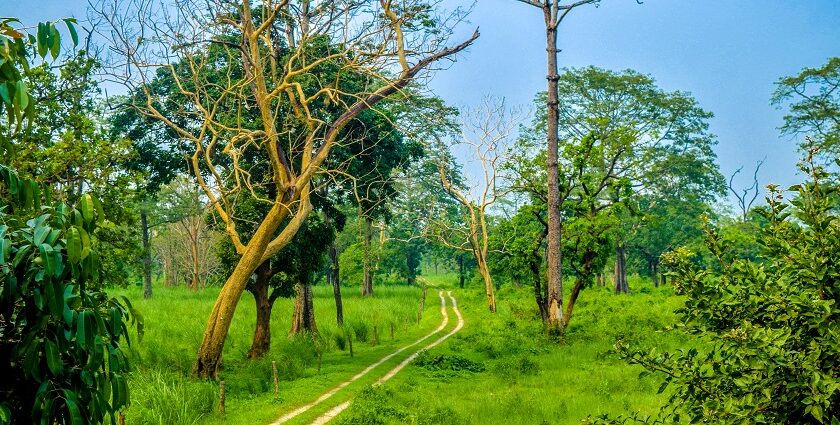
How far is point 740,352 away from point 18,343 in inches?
174

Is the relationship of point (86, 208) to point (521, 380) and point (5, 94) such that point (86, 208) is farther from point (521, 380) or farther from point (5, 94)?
point (521, 380)

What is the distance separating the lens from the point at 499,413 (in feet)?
35.6

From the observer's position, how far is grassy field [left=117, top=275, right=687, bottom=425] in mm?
11242

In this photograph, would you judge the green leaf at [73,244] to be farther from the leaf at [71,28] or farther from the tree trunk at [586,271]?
the tree trunk at [586,271]

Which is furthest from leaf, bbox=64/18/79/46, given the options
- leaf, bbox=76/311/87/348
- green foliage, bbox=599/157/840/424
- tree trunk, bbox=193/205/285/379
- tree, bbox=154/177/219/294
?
tree, bbox=154/177/219/294

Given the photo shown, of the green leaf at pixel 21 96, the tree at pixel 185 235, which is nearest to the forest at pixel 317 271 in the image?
the green leaf at pixel 21 96

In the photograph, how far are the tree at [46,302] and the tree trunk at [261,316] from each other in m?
14.7

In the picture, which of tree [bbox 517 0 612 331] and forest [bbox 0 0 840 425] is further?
tree [bbox 517 0 612 331]

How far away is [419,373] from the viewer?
51.0 feet

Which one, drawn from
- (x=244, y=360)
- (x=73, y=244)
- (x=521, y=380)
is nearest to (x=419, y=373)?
(x=521, y=380)

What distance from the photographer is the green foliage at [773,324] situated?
4293 mm

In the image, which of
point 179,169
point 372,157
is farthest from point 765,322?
point 179,169

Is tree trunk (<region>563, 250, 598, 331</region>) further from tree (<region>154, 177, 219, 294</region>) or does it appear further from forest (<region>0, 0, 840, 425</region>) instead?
tree (<region>154, 177, 219, 294</region>)

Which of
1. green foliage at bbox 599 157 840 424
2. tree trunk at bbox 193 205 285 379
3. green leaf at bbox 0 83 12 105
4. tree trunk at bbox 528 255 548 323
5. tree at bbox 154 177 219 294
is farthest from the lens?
tree at bbox 154 177 219 294
